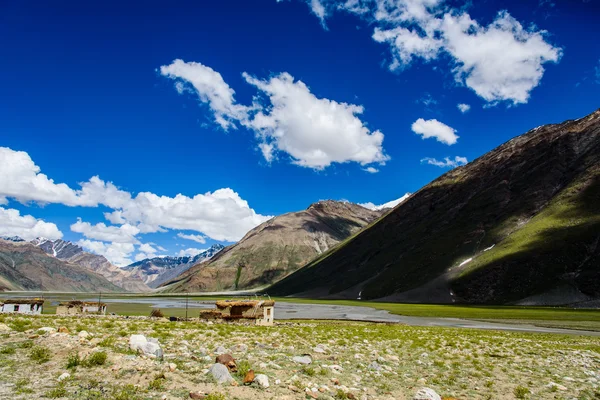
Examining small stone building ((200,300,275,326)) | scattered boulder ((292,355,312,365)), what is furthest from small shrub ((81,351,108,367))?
small stone building ((200,300,275,326))

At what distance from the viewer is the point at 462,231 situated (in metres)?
190

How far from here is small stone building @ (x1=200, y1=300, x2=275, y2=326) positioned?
5034cm

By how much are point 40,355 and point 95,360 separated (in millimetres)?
1940

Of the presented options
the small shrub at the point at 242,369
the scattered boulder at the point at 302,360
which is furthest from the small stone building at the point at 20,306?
the small shrub at the point at 242,369

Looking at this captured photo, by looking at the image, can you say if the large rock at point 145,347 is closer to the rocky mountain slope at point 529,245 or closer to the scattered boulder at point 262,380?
the scattered boulder at point 262,380

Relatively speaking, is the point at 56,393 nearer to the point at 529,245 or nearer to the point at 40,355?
the point at 40,355

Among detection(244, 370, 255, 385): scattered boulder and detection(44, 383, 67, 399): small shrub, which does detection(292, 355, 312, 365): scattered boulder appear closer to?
detection(244, 370, 255, 385): scattered boulder

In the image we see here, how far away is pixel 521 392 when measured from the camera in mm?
Answer: 14945

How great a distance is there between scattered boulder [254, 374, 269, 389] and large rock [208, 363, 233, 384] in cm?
83

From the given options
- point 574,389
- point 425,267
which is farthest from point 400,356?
point 425,267

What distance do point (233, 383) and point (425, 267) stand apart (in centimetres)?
18147

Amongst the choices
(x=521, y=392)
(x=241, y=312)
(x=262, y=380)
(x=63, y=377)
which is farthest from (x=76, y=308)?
(x=521, y=392)

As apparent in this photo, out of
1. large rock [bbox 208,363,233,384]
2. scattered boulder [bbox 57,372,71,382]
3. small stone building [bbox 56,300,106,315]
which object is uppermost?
scattered boulder [bbox 57,372,71,382]

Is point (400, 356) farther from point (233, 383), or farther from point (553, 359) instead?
point (233, 383)
